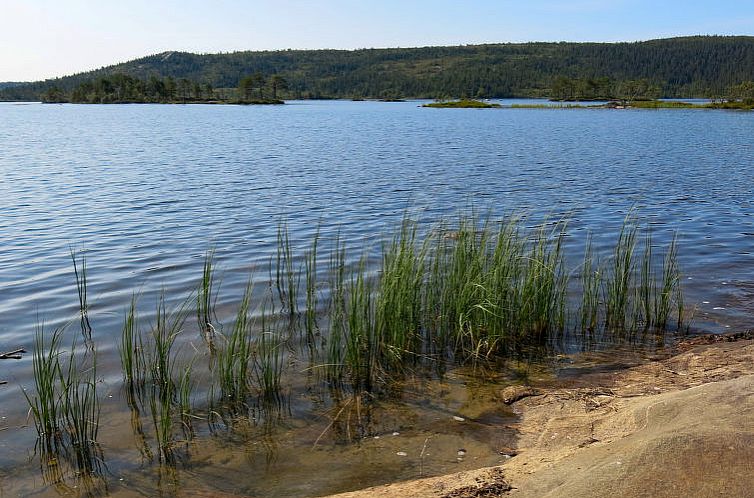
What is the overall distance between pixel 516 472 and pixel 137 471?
122 inches

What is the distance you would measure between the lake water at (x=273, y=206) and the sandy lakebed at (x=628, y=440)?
69 centimetres

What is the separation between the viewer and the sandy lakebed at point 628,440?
4336 millimetres

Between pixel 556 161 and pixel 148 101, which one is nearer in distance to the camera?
pixel 556 161

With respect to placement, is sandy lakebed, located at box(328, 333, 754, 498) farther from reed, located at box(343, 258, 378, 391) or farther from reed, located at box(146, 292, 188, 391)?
reed, located at box(146, 292, 188, 391)

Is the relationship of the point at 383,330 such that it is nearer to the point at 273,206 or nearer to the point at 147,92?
the point at 273,206

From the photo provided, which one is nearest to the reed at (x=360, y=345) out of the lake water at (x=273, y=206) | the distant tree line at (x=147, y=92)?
the lake water at (x=273, y=206)

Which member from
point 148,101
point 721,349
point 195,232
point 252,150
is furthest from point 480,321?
point 148,101

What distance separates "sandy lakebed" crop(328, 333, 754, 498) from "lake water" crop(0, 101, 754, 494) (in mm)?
694

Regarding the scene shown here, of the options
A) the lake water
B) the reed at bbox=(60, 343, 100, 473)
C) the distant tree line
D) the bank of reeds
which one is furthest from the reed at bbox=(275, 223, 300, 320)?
the distant tree line

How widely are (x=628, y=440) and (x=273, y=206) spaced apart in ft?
48.5

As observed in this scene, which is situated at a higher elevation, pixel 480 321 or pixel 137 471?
pixel 480 321

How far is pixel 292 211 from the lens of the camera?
1808cm

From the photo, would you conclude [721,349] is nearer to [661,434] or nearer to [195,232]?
[661,434]

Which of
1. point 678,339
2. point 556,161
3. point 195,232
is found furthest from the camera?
point 556,161
